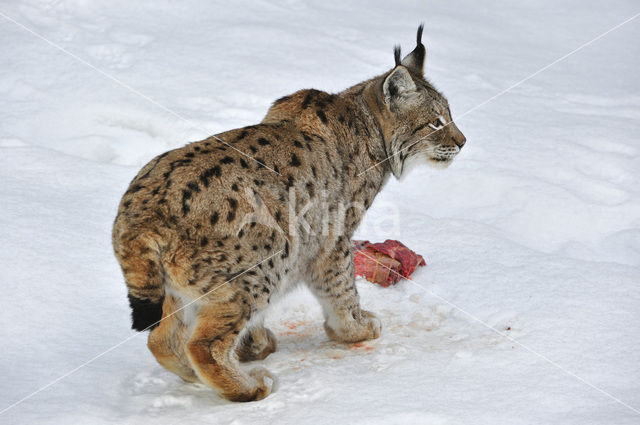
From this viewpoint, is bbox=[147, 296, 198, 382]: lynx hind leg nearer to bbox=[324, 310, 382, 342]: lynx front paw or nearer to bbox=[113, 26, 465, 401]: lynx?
bbox=[113, 26, 465, 401]: lynx

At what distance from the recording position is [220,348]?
3686 mm

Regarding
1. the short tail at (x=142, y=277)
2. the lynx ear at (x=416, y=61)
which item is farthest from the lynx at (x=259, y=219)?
the lynx ear at (x=416, y=61)

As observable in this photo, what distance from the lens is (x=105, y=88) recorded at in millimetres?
7680

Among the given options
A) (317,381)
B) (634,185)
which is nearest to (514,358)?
(317,381)

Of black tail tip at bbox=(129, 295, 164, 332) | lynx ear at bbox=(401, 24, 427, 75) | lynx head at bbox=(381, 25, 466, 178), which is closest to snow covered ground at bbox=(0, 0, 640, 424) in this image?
black tail tip at bbox=(129, 295, 164, 332)

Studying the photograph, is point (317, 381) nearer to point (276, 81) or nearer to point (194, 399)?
point (194, 399)

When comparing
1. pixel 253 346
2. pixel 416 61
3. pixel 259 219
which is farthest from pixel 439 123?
pixel 253 346

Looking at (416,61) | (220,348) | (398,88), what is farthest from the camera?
(416,61)

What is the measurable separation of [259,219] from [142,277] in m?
0.71

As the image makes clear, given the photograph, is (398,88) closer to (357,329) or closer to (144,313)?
(357,329)

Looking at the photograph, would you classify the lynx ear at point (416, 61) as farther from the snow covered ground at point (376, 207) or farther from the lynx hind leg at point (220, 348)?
the lynx hind leg at point (220, 348)

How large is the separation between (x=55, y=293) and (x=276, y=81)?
4179 mm

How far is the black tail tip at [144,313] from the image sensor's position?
3.33m

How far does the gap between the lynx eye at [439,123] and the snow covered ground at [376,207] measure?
110 cm
